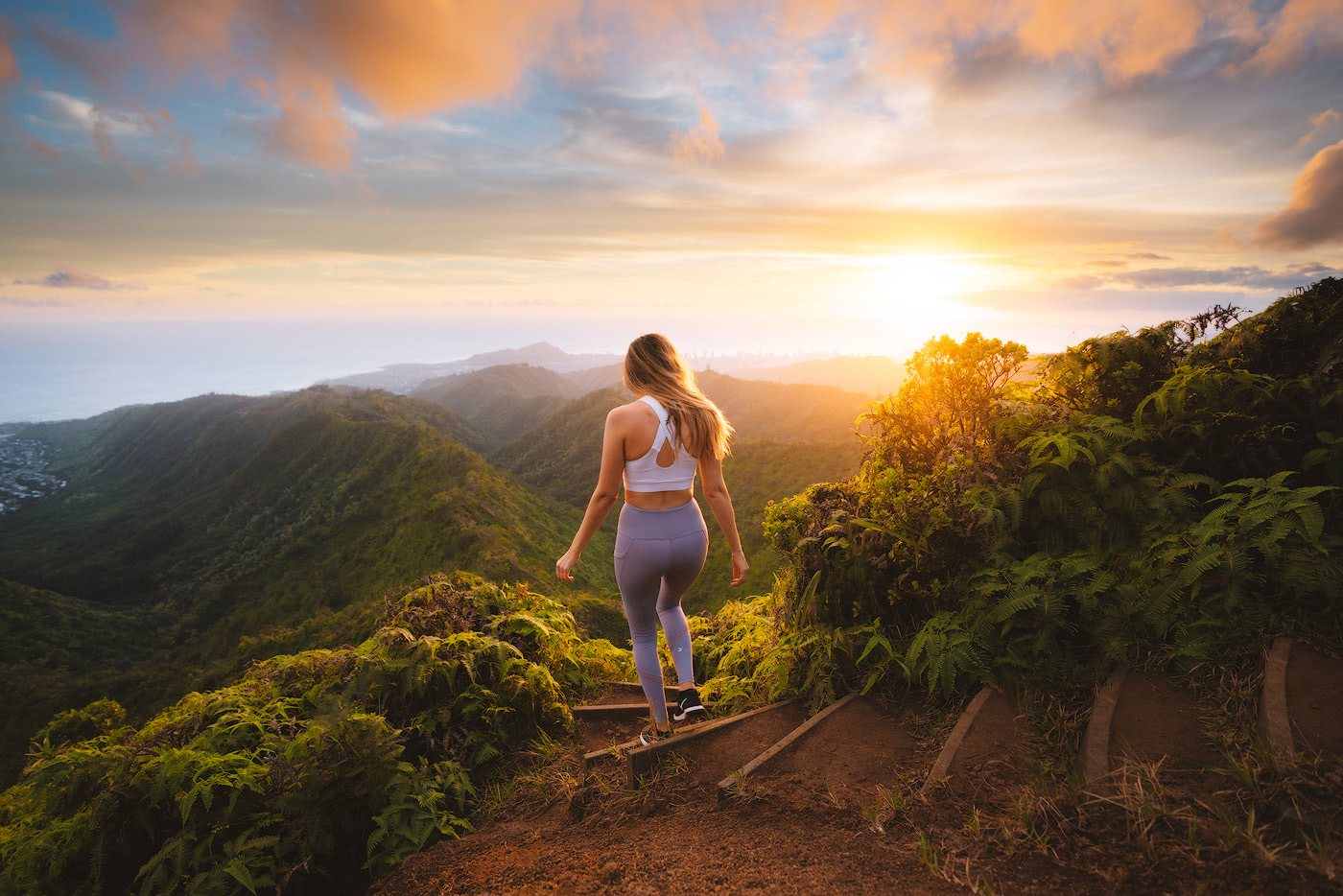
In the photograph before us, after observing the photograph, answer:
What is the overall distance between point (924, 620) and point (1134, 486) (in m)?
1.71

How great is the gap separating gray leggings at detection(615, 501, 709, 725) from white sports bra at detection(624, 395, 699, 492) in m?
0.19

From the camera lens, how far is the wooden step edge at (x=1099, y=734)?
2.82 m

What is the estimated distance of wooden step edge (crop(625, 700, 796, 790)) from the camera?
3.88m

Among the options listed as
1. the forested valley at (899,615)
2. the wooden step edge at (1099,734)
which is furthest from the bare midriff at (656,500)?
the wooden step edge at (1099,734)

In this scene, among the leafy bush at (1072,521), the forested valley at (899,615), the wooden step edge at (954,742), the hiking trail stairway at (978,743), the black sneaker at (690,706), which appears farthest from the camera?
the black sneaker at (690,706)

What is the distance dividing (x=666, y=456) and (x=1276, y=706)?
3.42 m

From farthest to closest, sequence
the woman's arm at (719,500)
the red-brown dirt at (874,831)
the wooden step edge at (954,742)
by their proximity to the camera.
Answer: the woman's arm at (719,500) < the wooden step edge at (954,742) < the red-brown dirt at (874,831)

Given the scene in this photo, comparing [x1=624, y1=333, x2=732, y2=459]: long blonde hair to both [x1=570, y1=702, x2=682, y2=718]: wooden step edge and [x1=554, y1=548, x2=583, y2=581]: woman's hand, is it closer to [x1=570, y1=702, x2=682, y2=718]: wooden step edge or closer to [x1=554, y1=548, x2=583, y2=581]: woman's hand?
[x1=554, y1=548, x2=583, y2=581]: woman's hand

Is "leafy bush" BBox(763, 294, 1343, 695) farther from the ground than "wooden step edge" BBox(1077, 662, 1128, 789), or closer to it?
farther from the ground

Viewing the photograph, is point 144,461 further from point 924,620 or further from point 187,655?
point 924,620

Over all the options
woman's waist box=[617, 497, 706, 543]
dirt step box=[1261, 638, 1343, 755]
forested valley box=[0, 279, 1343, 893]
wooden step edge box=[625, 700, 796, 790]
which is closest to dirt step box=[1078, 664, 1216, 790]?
forested valley box=[0, 279, 1343, 893]

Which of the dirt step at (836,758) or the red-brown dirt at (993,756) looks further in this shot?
the dirt step at (836,758)

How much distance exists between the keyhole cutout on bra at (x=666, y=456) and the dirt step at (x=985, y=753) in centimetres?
242

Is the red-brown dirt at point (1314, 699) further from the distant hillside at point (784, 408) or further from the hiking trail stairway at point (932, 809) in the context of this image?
the distant hillside at point (784, 408)
